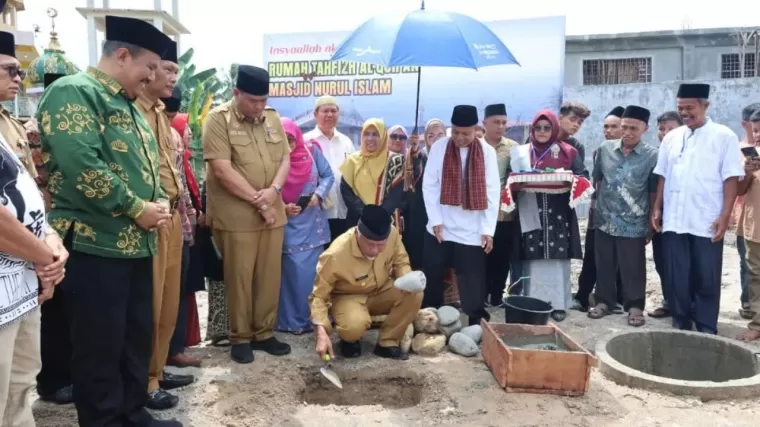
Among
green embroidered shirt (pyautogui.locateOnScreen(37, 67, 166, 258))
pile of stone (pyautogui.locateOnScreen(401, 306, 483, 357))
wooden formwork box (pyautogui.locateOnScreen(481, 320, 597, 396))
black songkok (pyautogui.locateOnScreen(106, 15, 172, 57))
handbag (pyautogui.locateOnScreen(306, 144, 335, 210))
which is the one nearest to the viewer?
green embroidered shirt (pyautogui.locateOnScreen(37, 67, 166, 258))

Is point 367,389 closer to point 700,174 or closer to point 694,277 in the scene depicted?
point 694,277

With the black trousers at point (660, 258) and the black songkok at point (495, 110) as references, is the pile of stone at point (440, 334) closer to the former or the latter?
the black songkok at point (495, 110)

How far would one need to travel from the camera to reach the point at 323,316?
12.3ft

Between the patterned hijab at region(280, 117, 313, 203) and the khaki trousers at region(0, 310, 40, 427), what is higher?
the patterned hijab at region(280, 117, 313, 203)

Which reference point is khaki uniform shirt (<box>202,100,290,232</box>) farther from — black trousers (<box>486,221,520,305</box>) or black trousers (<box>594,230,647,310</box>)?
black trousers (<box>594,230,647,310</box>)

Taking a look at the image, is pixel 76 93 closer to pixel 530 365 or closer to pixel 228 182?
pixel 228 182

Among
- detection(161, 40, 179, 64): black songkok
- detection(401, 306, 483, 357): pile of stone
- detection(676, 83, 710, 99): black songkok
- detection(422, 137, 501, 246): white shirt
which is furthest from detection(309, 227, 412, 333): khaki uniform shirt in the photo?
detection(676, 83, 710, 99): black songkok

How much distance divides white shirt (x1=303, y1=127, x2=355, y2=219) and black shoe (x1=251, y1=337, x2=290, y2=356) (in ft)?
4.00

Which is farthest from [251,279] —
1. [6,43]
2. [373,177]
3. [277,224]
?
[6,43]

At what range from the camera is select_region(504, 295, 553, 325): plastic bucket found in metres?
4.20

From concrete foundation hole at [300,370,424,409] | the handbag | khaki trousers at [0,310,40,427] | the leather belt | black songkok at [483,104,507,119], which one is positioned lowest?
concrete foundation hole at [300,370,424,409]

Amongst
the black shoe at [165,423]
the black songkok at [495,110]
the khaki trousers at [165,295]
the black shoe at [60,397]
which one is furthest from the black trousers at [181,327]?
the black songkok at [495,110]

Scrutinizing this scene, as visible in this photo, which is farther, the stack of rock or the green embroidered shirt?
the stack of rock

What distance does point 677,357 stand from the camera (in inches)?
177
